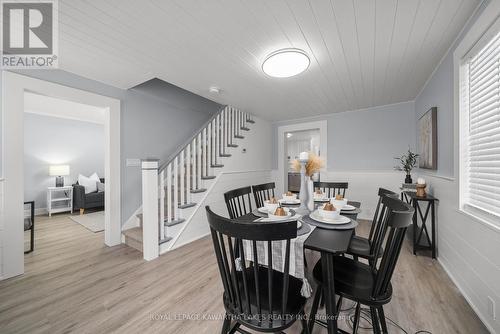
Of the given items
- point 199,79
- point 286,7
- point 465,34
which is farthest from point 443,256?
point 199,79

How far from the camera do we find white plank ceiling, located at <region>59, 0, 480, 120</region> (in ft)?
4.55

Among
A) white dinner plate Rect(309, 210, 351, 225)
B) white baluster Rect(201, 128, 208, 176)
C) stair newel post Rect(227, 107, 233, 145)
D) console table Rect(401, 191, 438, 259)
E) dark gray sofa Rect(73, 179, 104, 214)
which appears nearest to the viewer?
white dinner plate Rect(309, 210, 351, 225)

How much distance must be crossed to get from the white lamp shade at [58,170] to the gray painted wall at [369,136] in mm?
6237

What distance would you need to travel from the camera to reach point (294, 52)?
1.78 metres

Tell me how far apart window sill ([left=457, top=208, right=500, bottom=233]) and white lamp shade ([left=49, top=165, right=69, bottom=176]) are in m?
7.16

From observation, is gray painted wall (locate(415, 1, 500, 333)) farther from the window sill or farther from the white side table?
the white side table

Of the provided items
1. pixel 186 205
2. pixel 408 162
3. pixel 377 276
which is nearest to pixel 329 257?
pixel 377 276

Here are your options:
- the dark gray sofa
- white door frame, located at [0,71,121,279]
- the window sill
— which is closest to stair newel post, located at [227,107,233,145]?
white door frame, located at [0,71,121,279]

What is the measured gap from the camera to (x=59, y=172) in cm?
471

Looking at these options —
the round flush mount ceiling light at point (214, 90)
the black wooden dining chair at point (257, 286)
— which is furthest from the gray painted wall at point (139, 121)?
the black wooden dining chair at point (257, 286)

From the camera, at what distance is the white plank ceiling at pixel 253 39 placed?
139cm

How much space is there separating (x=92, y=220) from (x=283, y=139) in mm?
4606

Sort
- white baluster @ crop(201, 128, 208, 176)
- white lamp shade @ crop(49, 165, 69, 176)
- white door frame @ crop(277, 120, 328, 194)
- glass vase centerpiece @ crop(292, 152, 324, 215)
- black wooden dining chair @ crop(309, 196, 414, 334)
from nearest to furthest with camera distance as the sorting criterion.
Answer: black wooden dining chair @ crop(309, 196, 414, 334) → glass vase centerpiece @ crop(292, 152, 324, 215) → white baluster @ crop(201, 128, 208, 176) → white door frame @ crop(277, 120, 328, 194) → white lamp shade @ crop(49, 165, 69, 176)

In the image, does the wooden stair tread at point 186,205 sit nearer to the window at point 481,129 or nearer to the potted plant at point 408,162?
the window at point 481,129
